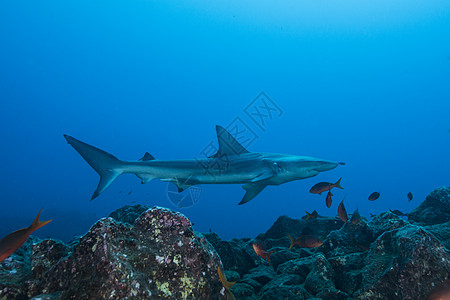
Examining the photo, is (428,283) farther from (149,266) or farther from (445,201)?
(445,201)

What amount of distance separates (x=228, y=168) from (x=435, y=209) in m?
6.37

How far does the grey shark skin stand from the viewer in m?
7.60

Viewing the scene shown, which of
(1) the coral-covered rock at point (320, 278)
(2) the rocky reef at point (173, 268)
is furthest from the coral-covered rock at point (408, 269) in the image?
(1) the coral-covered rock at point (320, 278)

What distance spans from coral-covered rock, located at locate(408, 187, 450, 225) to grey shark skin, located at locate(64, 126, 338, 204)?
2.93m

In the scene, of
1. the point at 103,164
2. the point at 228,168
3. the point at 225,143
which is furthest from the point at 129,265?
the point at 225,143

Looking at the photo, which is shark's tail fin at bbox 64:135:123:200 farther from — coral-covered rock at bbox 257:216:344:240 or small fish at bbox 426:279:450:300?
small fish at bbox 426:279:450:300

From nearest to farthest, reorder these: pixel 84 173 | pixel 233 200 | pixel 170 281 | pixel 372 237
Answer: pixel 170 281 → pixel 372 237 → pixel 84 173 → pixel 233 200

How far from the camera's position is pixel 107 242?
8.15 ft

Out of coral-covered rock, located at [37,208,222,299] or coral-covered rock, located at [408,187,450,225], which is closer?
coral-covered rock, located at [37,208,222,299]

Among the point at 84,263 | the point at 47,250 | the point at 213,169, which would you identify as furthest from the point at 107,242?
the point at 213,169

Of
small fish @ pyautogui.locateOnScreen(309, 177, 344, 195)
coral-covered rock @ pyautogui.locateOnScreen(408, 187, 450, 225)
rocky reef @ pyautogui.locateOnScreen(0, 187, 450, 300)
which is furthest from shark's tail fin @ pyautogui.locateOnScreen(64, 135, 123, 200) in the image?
coral-covered rock @ pyautogui.locateOnScreen(408, 187, 450, 225)

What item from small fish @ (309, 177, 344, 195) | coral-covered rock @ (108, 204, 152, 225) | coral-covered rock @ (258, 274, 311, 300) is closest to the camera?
coral-covered rock @ (258, 274, 311, 300)

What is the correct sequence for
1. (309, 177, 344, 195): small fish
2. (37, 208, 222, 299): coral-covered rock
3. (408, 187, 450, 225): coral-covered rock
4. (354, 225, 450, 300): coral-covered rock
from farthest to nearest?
(408, 187, 450, 225): coral-covered rock < (309, 177, 344, 195): small fish < (354, 225, 450, 300): coral-covered rock < (37, 208, 222, 299): coral-covered rock

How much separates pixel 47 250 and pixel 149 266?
1.27 metres
